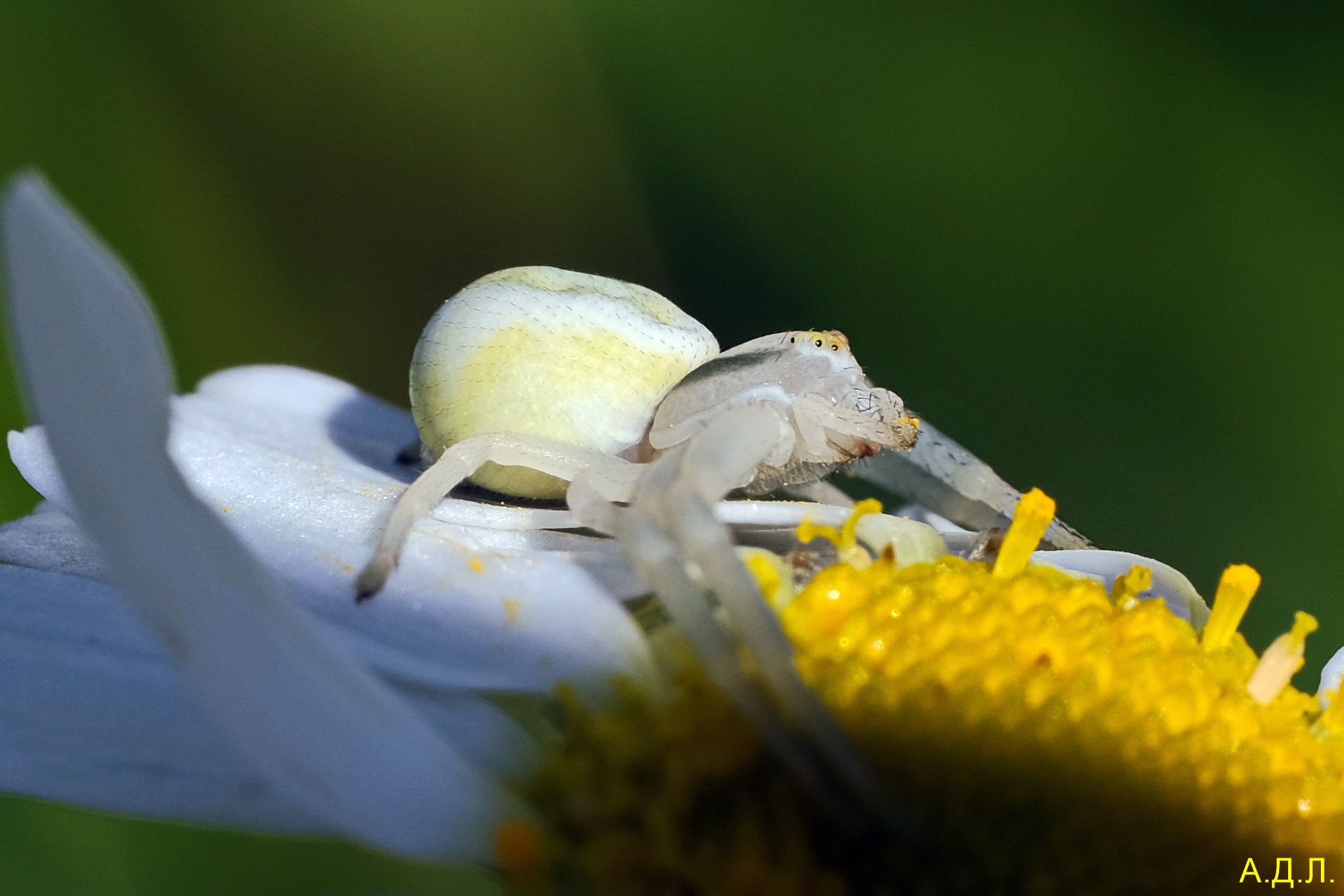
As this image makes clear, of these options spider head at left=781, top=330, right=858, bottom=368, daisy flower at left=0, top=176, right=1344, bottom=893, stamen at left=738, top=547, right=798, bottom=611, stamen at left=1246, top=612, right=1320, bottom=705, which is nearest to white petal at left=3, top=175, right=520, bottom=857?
daisy flower at left=0, top=176, right=1344, bottom=893

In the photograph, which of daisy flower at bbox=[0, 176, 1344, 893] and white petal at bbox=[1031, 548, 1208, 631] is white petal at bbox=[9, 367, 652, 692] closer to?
daisy flower at bbox=[0, 176, 1344, 893]

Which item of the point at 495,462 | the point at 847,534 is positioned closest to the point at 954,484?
the point at 847,534

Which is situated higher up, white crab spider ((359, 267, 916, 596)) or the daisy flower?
white crab spider ((359, 267, 916, 596))

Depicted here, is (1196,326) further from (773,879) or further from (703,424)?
(773,879)

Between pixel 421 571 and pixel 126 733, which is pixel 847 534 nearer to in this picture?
pixel 421 571

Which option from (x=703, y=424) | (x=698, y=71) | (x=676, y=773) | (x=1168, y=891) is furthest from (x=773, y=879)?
(x=698, y=71)

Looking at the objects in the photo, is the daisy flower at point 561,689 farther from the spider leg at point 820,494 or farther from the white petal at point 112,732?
the spider leg at point 820,494
